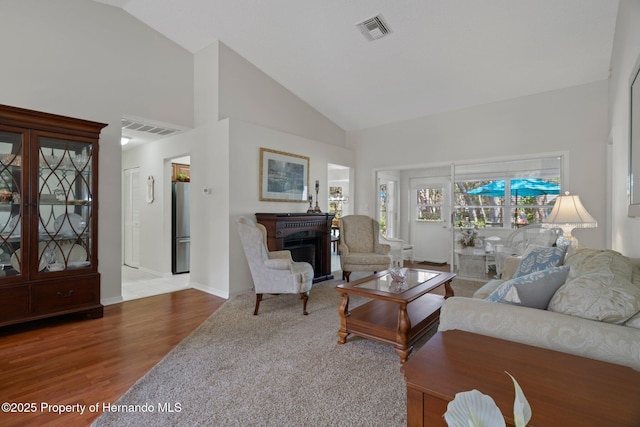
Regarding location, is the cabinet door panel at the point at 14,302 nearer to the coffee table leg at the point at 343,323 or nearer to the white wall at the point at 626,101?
the coffee table leg at the point at 343,323

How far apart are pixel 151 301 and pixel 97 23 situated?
3383 mm

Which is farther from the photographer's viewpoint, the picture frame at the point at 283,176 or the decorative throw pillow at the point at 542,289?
the picture frame at the point at 283,176

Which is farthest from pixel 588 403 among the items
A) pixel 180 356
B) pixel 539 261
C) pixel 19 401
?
pixel 19 401

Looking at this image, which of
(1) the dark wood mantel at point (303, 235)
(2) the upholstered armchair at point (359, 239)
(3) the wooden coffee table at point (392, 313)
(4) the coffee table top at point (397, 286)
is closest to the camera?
(3) the wooden coffee table at point (392, 313)

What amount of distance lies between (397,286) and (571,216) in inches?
91.5

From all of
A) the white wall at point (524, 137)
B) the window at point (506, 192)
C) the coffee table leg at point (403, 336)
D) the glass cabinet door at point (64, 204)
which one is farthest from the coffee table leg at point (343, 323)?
the white wall at point (524, 137)

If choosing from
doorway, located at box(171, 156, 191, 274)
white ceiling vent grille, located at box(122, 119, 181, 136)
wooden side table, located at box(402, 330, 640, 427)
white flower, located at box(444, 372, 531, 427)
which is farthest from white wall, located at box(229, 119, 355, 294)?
white flower, located at box(444, 372, 531, 427)

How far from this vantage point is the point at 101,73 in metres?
3.80

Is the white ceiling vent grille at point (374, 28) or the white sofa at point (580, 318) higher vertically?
the white ceiling vent grille at point (374, 28)

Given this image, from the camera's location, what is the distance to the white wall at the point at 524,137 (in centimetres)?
414

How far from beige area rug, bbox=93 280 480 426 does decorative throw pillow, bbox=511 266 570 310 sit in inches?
35.9

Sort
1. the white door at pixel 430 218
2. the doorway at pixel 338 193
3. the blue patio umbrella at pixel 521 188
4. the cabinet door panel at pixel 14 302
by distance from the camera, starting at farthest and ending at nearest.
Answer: the doorway at pixel 338 193 < the white door at pixel 430 218 < the blue patio umbrella at pixel 521 188 < the cabinet door panel at pixel 14 302

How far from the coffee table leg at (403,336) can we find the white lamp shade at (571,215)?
8.09 feet

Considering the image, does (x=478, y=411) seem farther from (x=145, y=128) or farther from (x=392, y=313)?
(x=145, y=128)
